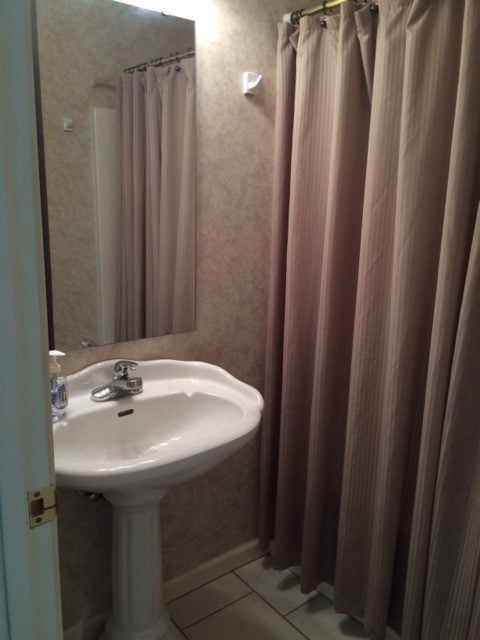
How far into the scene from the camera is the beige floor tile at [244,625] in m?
1.64

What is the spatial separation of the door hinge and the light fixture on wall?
4.31 ft

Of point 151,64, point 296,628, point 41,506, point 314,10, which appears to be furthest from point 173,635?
point 314,10

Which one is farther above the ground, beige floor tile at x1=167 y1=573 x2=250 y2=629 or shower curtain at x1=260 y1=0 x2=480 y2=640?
shower curtain at x1=260 y1=0 x2=480 y2=640

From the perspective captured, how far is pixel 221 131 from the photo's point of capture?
161 cm

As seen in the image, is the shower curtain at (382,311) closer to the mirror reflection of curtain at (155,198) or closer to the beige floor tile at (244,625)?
the beige floor tile at (244,625)

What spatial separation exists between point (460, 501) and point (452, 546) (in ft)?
0.44

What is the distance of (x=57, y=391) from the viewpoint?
4.18ft

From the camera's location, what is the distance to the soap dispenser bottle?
127cm

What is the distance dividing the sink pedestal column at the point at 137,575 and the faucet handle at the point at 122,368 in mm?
357

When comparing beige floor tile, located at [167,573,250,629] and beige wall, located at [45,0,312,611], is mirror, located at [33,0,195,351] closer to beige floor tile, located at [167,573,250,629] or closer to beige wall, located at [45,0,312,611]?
beige wall, located at [45,0,312,611]

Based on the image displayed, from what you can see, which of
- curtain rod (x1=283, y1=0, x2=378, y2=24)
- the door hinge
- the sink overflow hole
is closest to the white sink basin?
the sink overflow hole

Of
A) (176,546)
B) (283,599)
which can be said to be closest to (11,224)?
(176,546)

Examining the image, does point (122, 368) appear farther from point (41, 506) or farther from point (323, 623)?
point (323, 623)

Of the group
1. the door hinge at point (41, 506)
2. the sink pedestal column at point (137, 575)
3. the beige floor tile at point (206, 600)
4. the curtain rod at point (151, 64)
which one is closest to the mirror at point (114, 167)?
the curtain rod at point (151, 64)
